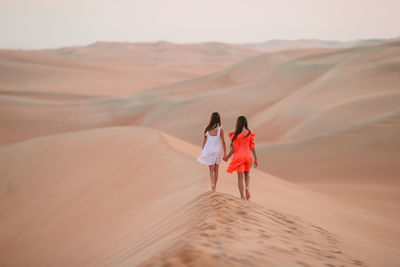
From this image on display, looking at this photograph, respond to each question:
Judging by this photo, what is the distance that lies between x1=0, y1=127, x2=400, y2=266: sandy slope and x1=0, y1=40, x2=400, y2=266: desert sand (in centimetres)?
3

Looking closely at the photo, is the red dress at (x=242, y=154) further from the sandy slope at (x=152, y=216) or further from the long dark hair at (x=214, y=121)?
the sandy slope at (x=152, y=216)

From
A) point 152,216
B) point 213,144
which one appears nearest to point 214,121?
point 213,144

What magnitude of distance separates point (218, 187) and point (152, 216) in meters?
1.22

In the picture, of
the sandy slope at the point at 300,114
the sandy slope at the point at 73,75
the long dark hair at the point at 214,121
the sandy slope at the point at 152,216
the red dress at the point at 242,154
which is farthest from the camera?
the sandy slope at the point at 73,75

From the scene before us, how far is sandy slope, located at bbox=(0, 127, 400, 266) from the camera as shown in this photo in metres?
3.27

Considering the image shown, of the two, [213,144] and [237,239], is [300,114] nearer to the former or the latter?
[213,144]

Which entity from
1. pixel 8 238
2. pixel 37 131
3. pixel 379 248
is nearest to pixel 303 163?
pixel 379 248

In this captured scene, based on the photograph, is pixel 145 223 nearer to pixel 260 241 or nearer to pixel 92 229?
pixel 92 229

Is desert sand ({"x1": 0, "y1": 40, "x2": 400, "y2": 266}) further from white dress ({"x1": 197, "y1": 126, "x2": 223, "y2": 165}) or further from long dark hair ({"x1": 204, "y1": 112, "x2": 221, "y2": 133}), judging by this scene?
long dark hair ({"x1": 204, "y1": 112, "x2": 221, "y2": 133})

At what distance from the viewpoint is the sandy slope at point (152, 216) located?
327 centimetres

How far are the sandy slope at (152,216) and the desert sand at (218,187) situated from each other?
3 cm

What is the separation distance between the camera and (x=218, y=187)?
5.96m

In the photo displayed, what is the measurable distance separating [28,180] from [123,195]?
3.59m

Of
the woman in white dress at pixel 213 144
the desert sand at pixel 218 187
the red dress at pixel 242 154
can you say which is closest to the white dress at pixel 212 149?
the woman in white dress at pixel 213 144
